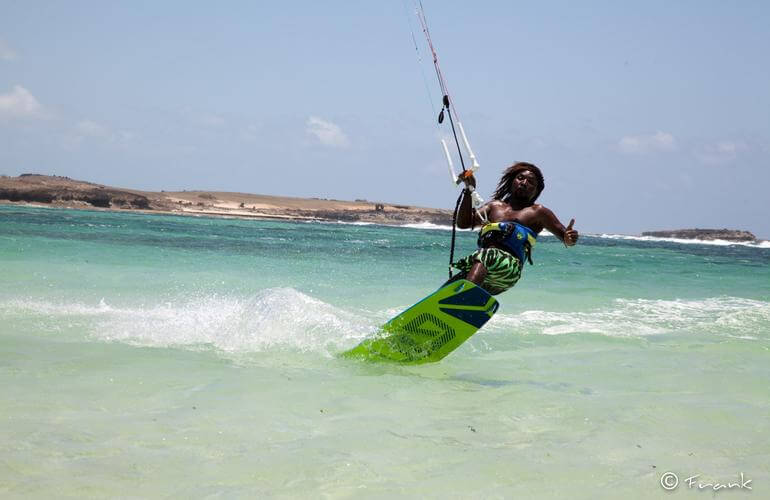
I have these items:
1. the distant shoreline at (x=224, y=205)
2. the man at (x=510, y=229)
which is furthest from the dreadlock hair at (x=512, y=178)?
the distant shoreline at (x=224, y=205)

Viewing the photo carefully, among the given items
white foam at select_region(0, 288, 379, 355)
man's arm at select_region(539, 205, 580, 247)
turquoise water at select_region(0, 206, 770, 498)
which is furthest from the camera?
white foam at select_region(0, 288, 379, 355)

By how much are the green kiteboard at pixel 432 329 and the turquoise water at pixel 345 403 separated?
0.90 feet

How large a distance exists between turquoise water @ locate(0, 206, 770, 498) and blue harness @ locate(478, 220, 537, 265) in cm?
114

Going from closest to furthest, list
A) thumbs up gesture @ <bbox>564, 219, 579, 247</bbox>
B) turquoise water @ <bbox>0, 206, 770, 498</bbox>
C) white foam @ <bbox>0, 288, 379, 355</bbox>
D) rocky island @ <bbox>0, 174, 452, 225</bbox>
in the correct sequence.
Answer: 1. turquoise water @ <bbox>0, 206, 770, 498</bbox>
2. thumbs up gesture @ <bbox>564, 219, 579, 247</bbox>
3. white foam @ <bbox>0, 288, 379, 355</bbox>
4. rocky island @ <bbox>0, 174, 452, 225</bbox>

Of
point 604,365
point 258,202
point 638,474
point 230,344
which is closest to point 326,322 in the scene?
point 230,344

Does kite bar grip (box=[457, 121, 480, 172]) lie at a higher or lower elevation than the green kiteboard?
higher

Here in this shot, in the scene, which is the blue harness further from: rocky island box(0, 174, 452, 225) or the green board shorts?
rocky island box(0, 174, 452, 225)

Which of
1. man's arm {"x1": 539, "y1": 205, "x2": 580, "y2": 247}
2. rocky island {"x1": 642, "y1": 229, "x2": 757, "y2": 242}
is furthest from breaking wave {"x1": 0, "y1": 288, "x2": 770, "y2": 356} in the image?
rocky island {"x1": 642, "y1": 229, "x2": 757, "y2": 242}

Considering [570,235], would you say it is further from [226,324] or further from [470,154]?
[226,324]

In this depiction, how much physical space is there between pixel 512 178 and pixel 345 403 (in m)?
3.01

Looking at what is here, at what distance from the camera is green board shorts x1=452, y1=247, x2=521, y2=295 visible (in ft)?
22.2

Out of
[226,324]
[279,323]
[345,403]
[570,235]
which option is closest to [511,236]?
[570,235]

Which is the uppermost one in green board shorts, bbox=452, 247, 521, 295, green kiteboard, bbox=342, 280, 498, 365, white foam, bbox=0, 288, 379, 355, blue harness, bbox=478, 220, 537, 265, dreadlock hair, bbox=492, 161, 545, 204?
dreadlock hair, bbox=492, 161, 545, 204

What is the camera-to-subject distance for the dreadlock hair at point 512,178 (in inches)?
275
